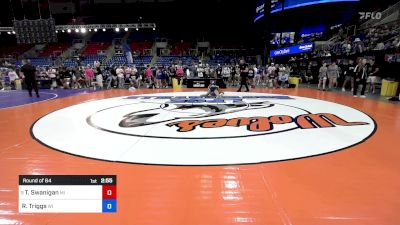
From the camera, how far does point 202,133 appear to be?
419cm

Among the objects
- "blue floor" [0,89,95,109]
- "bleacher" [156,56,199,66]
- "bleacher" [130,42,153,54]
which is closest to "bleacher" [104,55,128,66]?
"bleacher" [130,42,153,54]

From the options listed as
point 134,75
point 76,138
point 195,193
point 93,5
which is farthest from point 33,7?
point 195,193

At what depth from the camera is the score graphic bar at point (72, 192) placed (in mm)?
1521

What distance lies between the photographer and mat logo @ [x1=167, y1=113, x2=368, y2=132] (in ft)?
14.9

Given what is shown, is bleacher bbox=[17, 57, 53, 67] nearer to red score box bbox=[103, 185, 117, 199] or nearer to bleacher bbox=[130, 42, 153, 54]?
bleacher bbox=[130, 42, 153, 54]

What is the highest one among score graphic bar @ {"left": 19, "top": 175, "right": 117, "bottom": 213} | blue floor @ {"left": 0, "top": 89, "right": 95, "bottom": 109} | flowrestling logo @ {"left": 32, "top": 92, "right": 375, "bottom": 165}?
score graphic bar @ {"left": 19, "top": 175, "right": 117, "bottom": 213}

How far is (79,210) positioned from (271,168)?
196cm

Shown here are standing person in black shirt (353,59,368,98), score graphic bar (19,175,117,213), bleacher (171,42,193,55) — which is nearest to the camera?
score graphic bar (19,175,117,213)

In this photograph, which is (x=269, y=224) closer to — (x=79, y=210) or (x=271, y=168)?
(x=271, y=168)

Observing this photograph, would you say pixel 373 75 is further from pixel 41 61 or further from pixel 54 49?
pixel 54 49

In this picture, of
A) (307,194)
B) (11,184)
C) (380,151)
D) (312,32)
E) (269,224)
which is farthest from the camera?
(312,32)

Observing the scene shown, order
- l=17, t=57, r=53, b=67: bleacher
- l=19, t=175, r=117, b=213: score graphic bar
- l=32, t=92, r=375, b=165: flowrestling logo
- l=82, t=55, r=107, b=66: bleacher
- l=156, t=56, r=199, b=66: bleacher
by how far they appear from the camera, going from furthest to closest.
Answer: l=82, t=55, r=107, b=66: bleacher
l=17, t=57, r=53, b=67: bleacher
l=156, t=56, r=199, b=66: bleacher
l=32, t=92, r=375, b=165: flowrestling logo
l=19, t=175, r=117, b=213: score graphic bar

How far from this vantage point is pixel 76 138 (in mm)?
4020

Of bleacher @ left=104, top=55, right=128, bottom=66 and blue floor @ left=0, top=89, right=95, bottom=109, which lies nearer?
blue floor @ left=0, top=89, right=95, bottom=109
